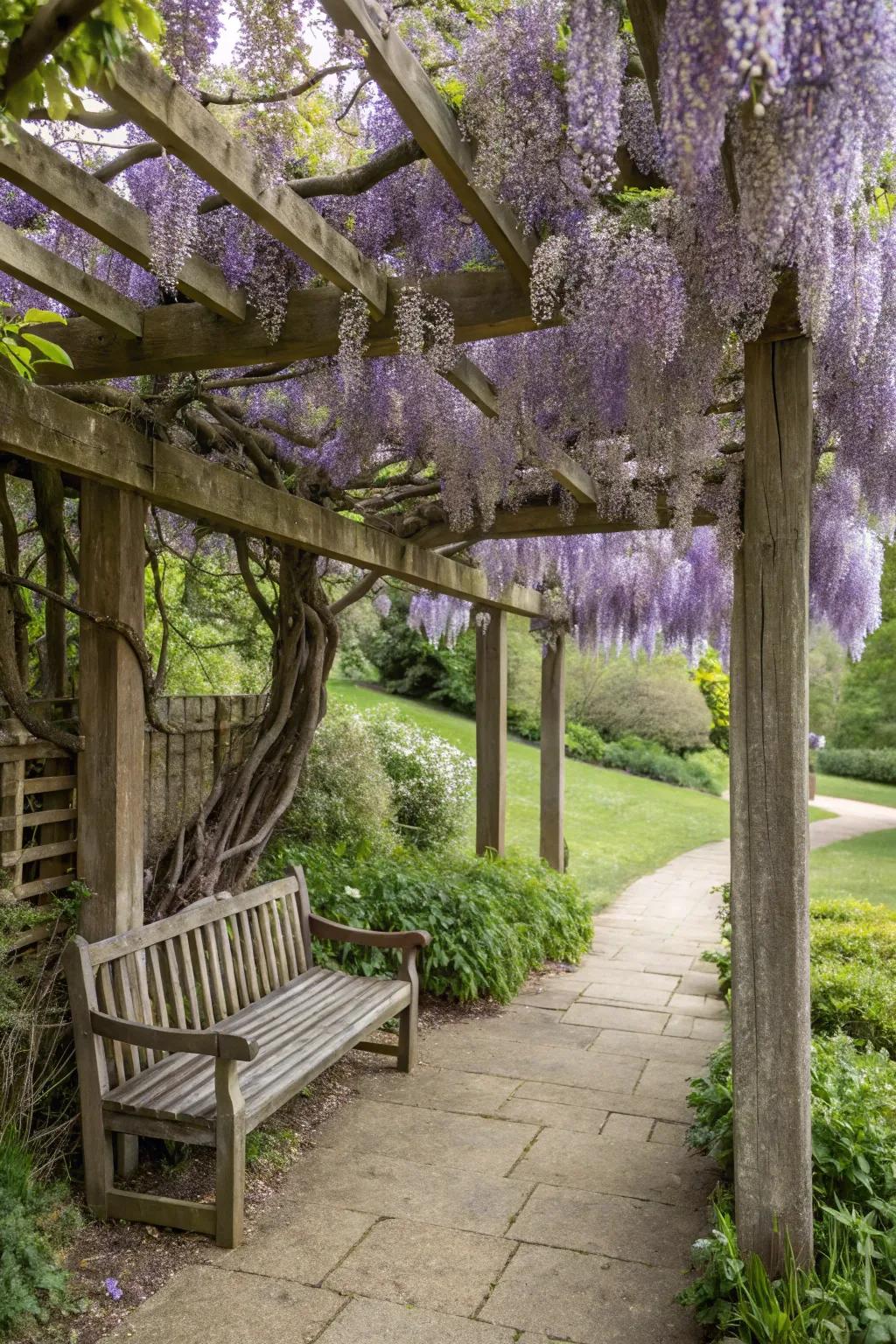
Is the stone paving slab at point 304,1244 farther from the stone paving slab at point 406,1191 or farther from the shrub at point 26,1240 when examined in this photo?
the shrub at point 26,1240

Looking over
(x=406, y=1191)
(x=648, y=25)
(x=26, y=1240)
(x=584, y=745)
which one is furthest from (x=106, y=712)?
(x=584, y=745)

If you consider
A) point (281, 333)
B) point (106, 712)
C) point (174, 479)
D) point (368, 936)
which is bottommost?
point (368, 936)

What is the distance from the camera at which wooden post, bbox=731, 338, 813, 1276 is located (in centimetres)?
228

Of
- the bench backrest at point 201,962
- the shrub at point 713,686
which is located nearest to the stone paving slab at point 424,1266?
the bench backrest at point 201,962

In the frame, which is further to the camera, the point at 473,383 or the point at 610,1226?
the point at 473,383

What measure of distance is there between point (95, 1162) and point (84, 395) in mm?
2247

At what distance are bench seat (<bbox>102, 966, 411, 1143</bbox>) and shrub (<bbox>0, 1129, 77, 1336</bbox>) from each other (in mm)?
241

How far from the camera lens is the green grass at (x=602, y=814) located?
9992 mm

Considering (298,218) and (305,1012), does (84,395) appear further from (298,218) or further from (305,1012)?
(305,1012)

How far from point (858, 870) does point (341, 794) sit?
6.45 m

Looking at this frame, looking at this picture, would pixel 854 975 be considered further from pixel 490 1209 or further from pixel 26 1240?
pixel 26 1240

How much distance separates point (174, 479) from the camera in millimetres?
3170

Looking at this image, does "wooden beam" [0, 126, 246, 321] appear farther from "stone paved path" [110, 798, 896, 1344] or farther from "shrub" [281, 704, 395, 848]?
"shrub" [281, 704, 395, 848]

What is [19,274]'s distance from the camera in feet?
7.45
